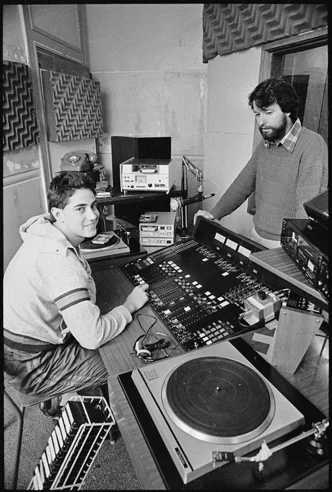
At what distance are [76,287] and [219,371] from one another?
26.7 inches

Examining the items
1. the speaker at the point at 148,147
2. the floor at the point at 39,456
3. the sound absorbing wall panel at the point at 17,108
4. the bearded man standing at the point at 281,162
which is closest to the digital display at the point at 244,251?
the bearded man standing at the point at 281,162

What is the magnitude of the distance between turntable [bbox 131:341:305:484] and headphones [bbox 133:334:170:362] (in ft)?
0.38

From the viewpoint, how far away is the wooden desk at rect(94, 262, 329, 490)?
2.95 ft

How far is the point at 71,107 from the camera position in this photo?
11.4 feet

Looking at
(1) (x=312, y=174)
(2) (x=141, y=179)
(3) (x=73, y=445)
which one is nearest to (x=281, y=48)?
(1) (x=312, y=174)

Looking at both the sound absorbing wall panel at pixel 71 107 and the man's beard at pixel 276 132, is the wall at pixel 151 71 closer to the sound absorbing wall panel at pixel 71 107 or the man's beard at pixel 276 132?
the sound absorbing wall panel at pixel 71 107

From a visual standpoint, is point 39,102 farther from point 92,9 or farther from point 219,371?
point 219,371

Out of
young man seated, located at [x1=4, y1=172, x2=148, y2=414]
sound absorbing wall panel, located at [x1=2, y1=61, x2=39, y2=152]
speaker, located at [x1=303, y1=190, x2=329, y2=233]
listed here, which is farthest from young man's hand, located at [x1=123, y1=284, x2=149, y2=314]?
sound absorbing wall panel, located at [x1=2, y1=61, x2=39, y2=152]

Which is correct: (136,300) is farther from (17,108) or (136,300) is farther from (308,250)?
(17,108)

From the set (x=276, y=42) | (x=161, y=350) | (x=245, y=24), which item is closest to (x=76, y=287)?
(x=161, y=350)

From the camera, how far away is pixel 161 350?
1327 mm

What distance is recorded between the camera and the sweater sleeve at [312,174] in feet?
6.29

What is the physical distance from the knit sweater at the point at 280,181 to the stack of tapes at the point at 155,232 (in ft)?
1.13

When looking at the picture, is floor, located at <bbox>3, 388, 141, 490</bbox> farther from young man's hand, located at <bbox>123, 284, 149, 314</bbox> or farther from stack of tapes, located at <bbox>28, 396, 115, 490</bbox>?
young man's hand, located at <bbox>123, 284, 149, 314</bbox>
